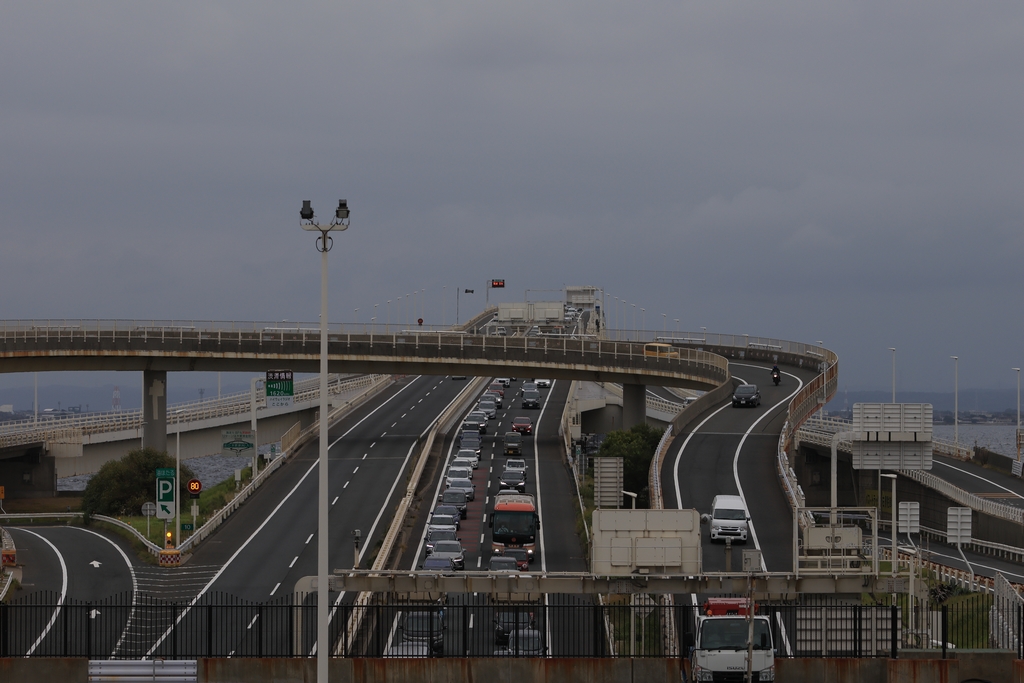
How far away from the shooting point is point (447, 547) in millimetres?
53594

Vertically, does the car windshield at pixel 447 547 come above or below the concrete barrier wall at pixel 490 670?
below

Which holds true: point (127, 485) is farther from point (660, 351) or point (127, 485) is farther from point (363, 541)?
point (660, 351)

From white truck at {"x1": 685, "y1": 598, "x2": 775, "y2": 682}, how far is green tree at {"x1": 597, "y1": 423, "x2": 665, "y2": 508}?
39.7 m

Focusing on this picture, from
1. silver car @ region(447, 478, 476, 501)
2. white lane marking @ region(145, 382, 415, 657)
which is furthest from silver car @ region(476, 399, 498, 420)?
silver car @ region(447, 478, 476, 501)

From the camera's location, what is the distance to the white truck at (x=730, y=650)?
98.1 ft

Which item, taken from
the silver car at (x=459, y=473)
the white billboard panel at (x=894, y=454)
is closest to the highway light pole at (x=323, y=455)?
the white billboard panel at (x=894, y=454)

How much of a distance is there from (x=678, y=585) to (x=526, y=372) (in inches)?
2373

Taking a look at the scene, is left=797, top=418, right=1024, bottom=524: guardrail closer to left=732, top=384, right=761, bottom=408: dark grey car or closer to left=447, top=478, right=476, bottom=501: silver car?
left=732, top=384, right=761, bottom=408: dark grey car

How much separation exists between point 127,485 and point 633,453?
101 ft

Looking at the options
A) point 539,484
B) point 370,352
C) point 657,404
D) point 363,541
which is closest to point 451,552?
point 363,541

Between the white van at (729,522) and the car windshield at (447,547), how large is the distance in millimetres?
10727

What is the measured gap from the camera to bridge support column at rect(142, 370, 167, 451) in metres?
91.3

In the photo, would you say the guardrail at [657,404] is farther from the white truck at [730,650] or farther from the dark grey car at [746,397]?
the white truck at [730,650]

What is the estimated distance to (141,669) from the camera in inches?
1220
